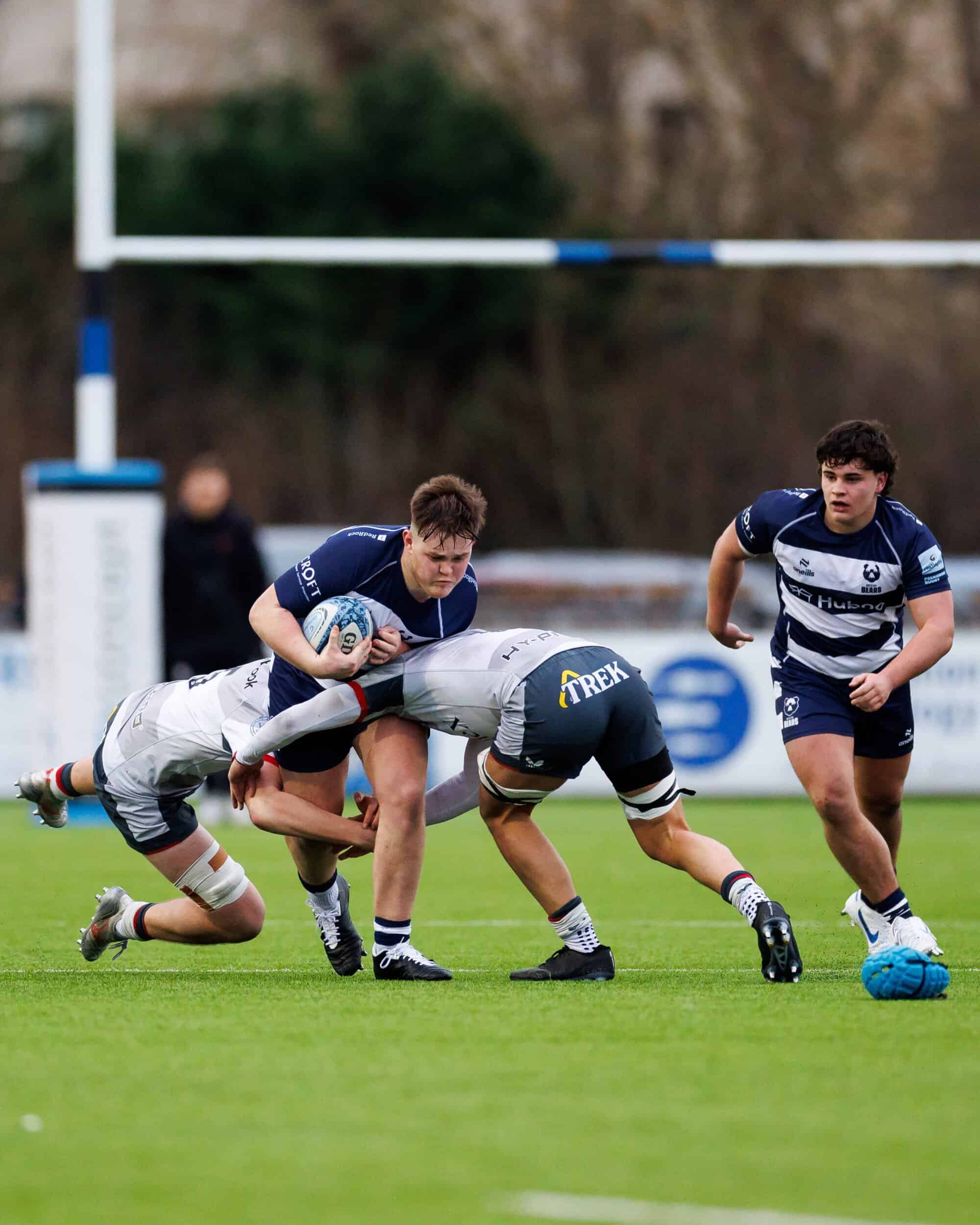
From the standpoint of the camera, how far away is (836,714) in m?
7.00

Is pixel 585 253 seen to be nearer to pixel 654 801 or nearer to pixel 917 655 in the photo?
pixel 917 655

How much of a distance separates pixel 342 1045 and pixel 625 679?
174 centimetres

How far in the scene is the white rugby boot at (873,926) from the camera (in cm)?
682

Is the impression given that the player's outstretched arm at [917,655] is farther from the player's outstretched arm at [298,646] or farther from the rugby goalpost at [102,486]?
the rugby goalpost at [102,486]

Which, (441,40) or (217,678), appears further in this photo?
(441,40)

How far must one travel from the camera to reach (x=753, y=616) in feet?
66.9

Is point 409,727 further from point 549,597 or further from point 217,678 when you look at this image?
point 549,597

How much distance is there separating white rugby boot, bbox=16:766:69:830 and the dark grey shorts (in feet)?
5.37

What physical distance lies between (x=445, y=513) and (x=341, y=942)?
4.91 feet

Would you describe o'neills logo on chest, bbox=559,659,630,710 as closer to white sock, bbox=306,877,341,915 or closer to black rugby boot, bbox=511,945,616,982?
black rugby boot, bbox=511,945,616,982

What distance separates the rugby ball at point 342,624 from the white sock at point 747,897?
1330mm

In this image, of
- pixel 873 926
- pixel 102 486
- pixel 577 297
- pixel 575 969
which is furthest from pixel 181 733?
pixel 577 297

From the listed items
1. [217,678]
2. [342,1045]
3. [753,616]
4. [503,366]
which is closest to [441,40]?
[503,366]

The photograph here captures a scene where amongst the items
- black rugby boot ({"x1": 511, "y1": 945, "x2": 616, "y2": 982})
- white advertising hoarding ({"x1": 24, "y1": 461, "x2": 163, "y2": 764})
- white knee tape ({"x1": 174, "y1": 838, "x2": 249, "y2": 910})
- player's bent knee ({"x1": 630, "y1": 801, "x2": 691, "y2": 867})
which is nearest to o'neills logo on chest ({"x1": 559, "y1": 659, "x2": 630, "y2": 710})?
player's bent knee ({"x1": 630, "y1": 801, "x2": 691, "y2": 867})
